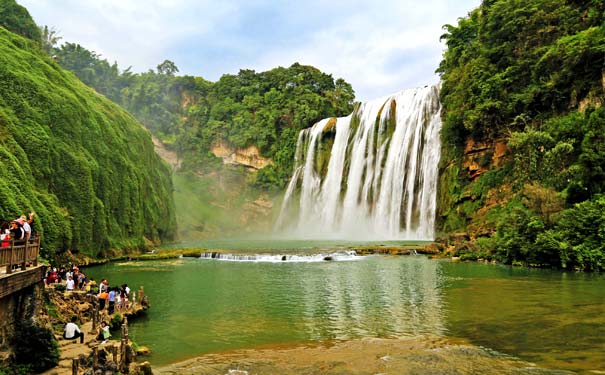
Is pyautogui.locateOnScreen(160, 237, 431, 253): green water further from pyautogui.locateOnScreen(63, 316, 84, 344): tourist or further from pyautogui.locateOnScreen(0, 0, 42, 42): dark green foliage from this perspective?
pyautogui.locateOnScreen(0, 0, 42, 42): dark green foliage

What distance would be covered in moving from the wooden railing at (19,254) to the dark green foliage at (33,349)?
1.34m

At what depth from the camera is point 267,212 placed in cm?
7112

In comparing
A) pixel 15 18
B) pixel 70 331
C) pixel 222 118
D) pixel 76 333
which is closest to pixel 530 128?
pixel 76 333

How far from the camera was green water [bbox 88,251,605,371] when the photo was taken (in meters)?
11.5

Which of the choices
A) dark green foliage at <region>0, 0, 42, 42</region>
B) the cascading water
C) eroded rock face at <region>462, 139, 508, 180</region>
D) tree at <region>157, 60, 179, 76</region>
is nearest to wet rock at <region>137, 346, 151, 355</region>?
eroded rock face at <region>462, 139, 508, 180</region>

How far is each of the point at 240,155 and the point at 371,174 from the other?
3027 centimetres

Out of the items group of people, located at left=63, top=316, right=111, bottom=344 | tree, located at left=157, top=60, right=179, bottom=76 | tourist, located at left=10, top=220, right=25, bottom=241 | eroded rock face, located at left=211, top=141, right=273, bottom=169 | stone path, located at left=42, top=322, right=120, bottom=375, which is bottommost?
stone path, located at left=42, top=322, right=120, bottom=375

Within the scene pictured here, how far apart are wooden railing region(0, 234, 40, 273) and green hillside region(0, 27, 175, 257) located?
408 inches

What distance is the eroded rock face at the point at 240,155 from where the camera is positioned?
238 feet

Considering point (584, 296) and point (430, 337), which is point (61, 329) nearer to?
point (430, 337)

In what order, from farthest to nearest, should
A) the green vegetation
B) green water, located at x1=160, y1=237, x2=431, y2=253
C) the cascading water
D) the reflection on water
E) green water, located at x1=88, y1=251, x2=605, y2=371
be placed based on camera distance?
the cascading water
green water, located at x1=160, y1=237, x2=431, y2=253
the green vegetation
the reflection on water
green water, located at x1=88, y1=251, x2=605, y2=371

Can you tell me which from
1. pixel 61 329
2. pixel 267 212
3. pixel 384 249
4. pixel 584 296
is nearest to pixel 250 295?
pixel 61 329

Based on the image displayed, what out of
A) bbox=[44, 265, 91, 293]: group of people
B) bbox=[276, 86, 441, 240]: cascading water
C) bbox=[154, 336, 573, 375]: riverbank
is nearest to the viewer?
bbox=[154, 336, 573, 375]: riverbank

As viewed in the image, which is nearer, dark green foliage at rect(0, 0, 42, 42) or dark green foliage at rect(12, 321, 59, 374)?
dark green foliage at rect(12, 321, 59, 374)
